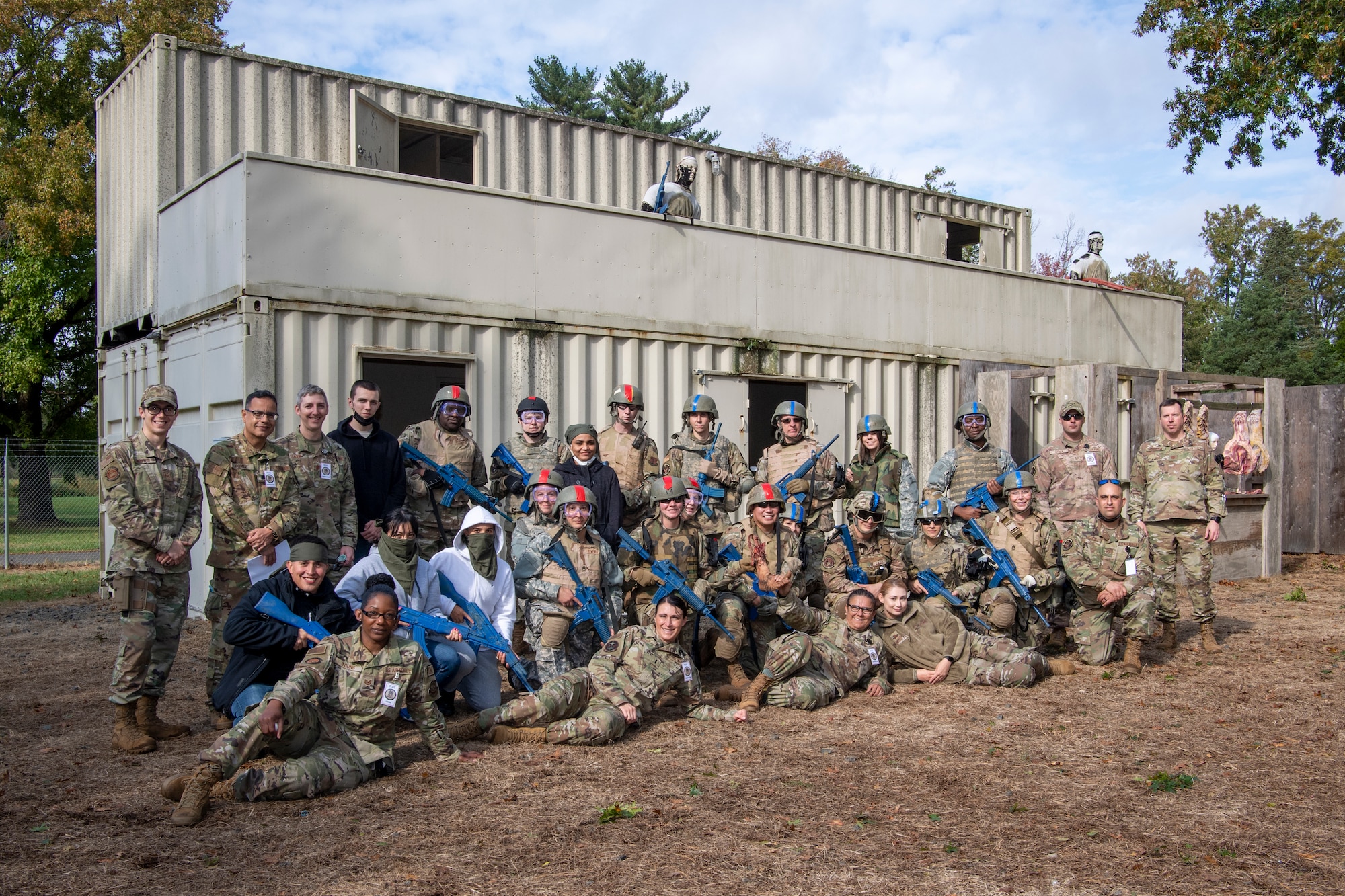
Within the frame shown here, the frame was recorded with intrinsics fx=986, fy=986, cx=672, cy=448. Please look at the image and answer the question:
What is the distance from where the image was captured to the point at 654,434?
9883 millimetres

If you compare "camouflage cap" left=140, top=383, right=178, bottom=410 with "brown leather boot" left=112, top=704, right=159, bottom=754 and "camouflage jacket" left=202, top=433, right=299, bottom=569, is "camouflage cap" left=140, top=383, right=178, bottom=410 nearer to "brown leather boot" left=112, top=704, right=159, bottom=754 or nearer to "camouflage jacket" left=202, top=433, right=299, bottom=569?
"camouflage jacket" left=202, top=433, right=299, bottom=569

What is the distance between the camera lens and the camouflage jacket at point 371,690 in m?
4.73

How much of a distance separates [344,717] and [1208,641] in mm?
6704

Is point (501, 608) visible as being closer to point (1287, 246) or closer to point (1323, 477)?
A: point (1323, 477)

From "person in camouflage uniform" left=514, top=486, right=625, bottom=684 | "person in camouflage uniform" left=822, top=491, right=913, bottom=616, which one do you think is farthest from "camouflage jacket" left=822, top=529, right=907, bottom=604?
"person in camouflage uniform" left=514, top=486, right=625, bottom=684

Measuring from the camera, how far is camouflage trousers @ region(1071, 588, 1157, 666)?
731 cm

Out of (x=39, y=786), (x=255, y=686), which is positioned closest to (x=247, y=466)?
(x=255, y=686)

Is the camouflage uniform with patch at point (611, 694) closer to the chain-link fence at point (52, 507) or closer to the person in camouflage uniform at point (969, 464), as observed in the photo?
the person in camouflage uniform at point (969, 464)

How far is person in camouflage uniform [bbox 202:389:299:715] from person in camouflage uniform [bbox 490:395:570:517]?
6.03 feet

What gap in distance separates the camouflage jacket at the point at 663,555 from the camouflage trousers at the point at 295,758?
2.46m

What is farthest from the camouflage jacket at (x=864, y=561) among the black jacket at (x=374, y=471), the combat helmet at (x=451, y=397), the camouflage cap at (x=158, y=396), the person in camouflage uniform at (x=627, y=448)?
the camouflage cap at (x=158, y=396)

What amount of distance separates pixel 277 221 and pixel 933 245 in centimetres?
1079

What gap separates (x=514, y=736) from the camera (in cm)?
529

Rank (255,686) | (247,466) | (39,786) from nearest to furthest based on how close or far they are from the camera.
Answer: (39,786)
(255,686)
(247,466)
